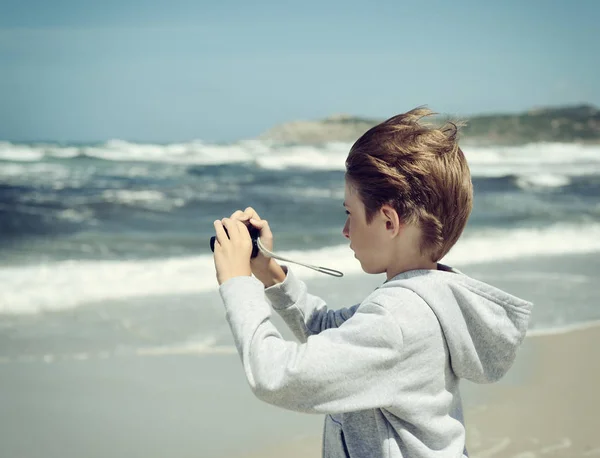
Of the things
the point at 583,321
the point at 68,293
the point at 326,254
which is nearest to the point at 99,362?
the point at 68,293

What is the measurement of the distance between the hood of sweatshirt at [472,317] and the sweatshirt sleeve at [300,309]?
0.29 meters

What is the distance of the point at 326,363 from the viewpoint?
4.00 ft

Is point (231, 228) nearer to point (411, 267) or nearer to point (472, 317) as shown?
point (411, 267)

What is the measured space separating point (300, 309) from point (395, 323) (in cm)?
42

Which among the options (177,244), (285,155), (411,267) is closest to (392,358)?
(411,267)

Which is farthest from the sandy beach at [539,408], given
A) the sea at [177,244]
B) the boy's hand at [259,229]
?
the boy's hand at [259,229]

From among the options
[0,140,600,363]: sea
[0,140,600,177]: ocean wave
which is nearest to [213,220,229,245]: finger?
[0,140,600,363]: sea

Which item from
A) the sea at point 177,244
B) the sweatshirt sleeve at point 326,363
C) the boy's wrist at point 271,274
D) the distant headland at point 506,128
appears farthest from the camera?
the distant headland at point 506,128

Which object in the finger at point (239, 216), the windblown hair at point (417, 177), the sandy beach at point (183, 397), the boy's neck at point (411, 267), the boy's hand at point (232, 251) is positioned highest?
the windblown hair at point (417, 177)

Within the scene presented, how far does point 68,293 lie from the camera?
5.76 m

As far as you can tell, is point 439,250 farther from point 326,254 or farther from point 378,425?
point 326,254

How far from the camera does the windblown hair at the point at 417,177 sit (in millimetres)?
1307

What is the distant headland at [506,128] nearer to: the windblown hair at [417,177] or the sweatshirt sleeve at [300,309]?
the sweatshirt sleeve at [300,309]

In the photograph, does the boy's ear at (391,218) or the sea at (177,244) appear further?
the sea at (177,244)
